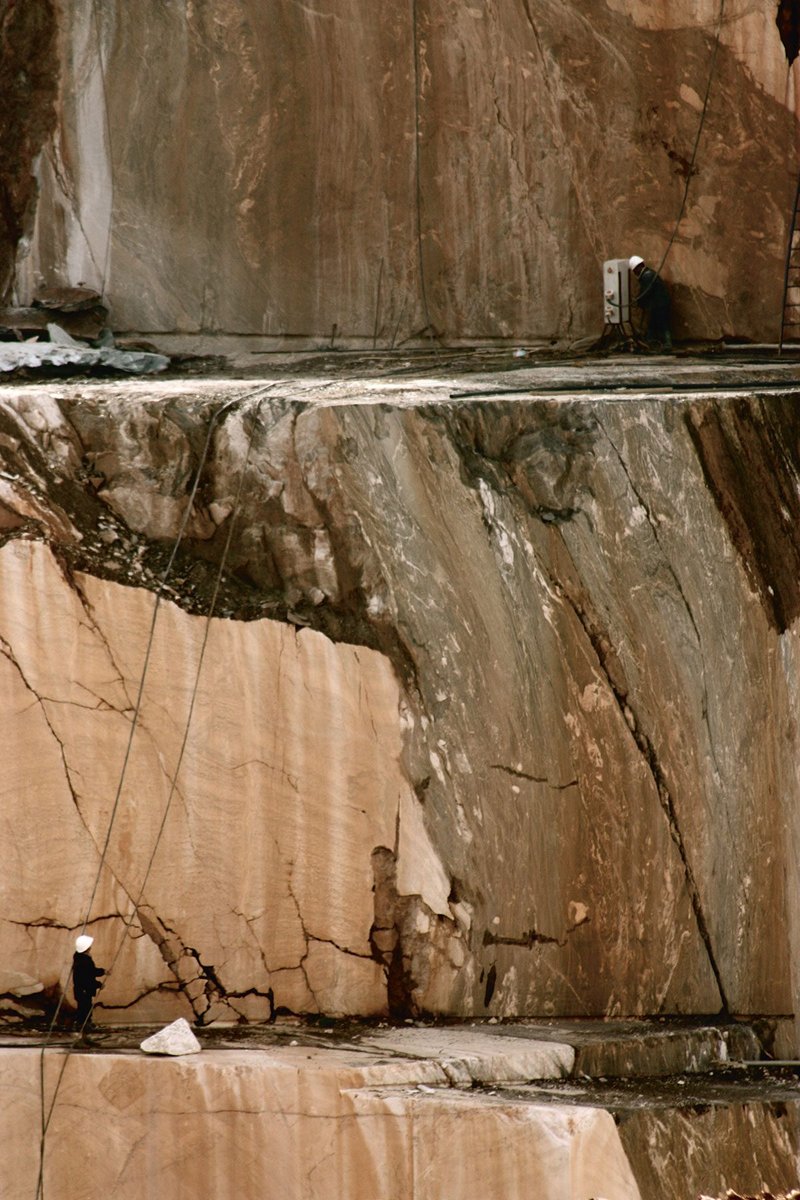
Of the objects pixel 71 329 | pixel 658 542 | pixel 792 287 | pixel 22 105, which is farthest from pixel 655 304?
pixel 22 105

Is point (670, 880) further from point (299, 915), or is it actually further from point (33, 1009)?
point (33, 1009)

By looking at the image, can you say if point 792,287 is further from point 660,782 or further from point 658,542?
point 660,782

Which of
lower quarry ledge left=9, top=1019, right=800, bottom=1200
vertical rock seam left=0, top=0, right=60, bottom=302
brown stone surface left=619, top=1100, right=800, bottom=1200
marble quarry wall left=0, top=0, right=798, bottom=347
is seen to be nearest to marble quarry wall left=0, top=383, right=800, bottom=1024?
lower quarry ledge left=9, top=1019, right=800, bottom=1200

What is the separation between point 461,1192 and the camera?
4.20m

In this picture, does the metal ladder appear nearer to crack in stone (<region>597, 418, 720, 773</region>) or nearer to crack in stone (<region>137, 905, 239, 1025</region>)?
crack in stone (<region>597, 418, 720, 773</region>)

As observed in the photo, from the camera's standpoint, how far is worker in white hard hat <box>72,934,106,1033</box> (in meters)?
4.66

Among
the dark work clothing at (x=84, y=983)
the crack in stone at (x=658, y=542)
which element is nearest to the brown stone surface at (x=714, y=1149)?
the crack in stone at (x=658, y=542)

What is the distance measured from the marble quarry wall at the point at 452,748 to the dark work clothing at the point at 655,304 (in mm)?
1864

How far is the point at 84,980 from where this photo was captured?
467 cm

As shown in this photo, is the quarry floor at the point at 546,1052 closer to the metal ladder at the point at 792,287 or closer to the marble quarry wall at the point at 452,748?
the marble quarry wall at the point at 452,748

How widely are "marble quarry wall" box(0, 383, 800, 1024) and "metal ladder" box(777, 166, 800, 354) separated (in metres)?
1.89

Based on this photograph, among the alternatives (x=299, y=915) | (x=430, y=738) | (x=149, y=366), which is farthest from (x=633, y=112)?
(x=299, y=915)

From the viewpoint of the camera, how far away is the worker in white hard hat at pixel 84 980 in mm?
4660

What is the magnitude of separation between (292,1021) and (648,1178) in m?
1.17
